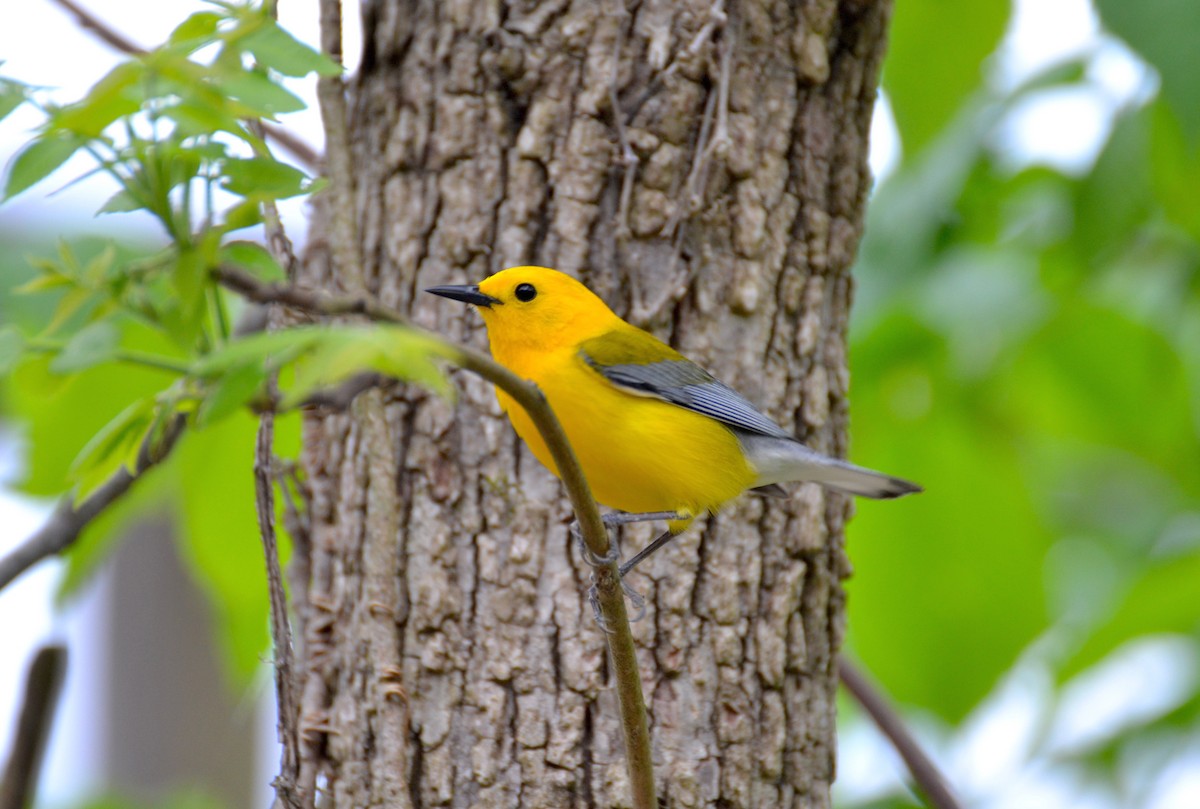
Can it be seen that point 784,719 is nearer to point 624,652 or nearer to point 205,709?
point 624,652

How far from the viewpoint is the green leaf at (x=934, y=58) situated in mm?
3045

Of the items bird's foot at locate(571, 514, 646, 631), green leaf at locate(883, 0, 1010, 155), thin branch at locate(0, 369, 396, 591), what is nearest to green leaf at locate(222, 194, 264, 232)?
thin branch at locate(0, 369, 396, 591)

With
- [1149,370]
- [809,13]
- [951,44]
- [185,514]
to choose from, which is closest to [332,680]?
[185,514]

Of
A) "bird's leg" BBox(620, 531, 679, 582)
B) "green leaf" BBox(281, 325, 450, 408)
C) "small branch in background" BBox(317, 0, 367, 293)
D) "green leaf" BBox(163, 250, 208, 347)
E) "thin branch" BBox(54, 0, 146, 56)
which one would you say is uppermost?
"thin branch" BBox(54, 0, 146, 56)

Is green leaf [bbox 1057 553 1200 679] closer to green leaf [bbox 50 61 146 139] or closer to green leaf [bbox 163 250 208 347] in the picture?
green leaf [bbox 163 250 208 347]

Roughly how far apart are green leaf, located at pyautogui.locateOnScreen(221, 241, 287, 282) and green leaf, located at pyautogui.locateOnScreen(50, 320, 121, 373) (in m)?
0.22

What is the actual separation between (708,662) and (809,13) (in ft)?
5.13

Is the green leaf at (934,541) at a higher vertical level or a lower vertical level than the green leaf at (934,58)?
lower

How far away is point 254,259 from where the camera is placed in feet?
5.11

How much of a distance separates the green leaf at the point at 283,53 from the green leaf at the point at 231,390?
430mm

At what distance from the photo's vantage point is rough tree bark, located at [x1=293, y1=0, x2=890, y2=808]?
2.59 m

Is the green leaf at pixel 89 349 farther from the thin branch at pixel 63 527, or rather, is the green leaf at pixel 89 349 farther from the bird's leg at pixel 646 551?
the bird's leg at pixel 646 551

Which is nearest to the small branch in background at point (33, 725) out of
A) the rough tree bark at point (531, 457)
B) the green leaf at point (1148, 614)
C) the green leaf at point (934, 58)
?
the rough tree bark at point (531, 457)

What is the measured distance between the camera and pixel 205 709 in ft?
23.4
